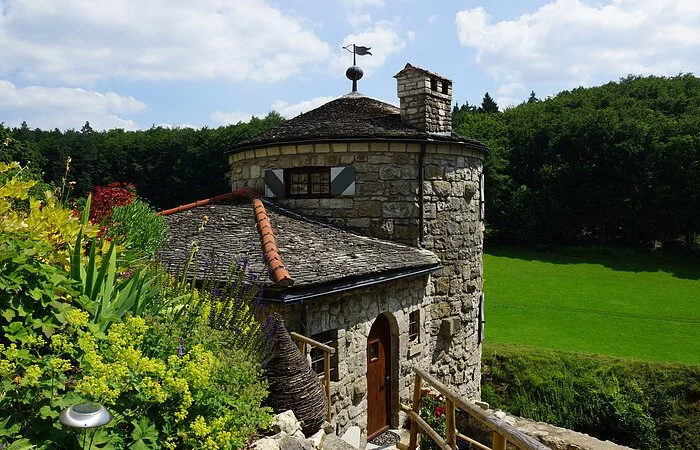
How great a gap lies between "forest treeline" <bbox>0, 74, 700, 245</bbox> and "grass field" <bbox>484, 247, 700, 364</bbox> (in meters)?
4.00

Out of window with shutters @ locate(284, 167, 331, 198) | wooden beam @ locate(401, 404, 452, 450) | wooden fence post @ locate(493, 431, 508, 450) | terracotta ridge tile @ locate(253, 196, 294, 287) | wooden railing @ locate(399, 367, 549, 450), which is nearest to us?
wooden railing @ locate(399, 367, 549, 450)

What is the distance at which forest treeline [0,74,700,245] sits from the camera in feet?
133

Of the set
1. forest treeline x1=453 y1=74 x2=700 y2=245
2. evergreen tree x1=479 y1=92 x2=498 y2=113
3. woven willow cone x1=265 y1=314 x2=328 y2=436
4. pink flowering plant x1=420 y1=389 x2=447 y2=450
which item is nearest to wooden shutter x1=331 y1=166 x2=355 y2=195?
pink flowering plant x1=420 y1=389 x2=447 y2=450

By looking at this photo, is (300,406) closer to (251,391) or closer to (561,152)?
(251,391)

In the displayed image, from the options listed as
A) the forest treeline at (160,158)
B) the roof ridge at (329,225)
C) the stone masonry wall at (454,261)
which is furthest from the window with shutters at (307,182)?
the forest treeline at (160,158)

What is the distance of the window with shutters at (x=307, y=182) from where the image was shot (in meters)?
10.9

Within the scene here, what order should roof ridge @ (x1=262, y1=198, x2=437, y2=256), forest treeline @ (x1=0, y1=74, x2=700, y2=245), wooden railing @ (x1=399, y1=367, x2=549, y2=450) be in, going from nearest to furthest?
wooden railing @ (x1=399, y1=367, x2=549, y2=450) → roof ridge @ (x1=262, y1=198, x2=437, y2=256) → forest treeline @ (x1=0, y1=74, x2=700, y2=245)

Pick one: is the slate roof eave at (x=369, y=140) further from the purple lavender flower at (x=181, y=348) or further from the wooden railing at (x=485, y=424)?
the purple lavender flower at (x=181, y=348)

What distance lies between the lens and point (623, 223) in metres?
41.8

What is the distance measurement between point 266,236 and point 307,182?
2690mm

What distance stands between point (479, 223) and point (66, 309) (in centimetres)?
1031

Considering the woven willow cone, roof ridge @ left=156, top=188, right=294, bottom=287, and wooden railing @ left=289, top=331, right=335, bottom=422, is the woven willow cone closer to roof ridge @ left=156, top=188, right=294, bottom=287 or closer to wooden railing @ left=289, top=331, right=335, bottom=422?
wooden railing @ left=289, top=331, right=335, bottom=422

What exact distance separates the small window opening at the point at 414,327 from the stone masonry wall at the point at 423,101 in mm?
3934

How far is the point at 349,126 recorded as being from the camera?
435 inches
